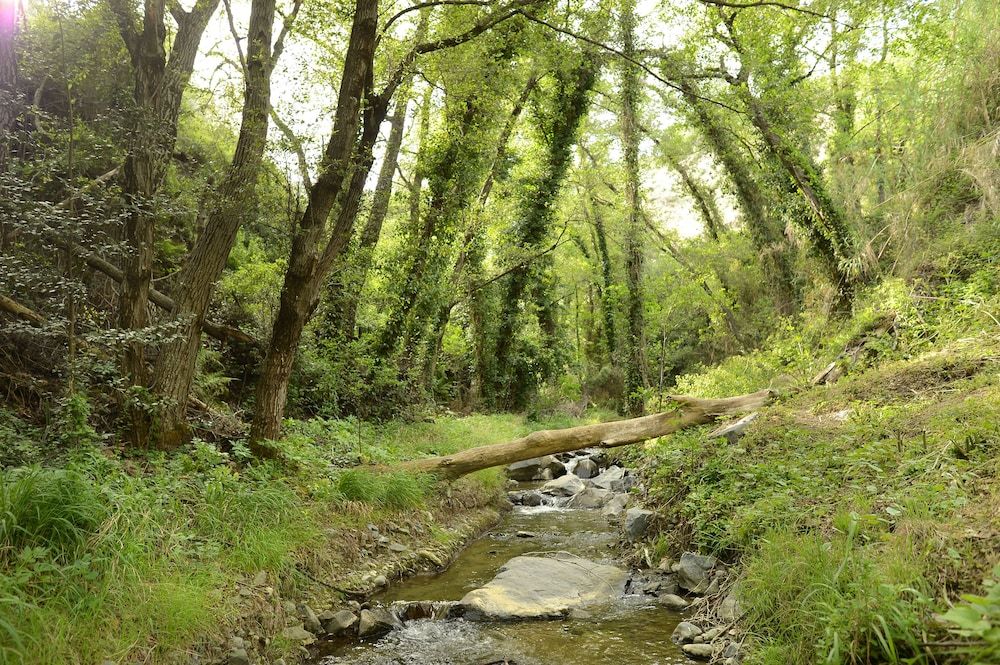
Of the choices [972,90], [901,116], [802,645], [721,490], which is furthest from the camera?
[901,116]

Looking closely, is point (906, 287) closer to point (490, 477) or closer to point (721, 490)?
point (721, 490)

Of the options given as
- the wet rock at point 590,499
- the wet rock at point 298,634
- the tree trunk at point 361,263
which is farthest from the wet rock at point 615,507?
the tree trunk at point 361,263

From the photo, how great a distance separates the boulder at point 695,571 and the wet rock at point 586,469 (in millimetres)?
7426

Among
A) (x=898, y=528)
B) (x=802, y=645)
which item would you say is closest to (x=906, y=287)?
(x=898, y=528)

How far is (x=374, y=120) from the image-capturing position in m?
6.87

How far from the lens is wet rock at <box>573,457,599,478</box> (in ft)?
41.6

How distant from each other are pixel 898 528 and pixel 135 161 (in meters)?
7.12

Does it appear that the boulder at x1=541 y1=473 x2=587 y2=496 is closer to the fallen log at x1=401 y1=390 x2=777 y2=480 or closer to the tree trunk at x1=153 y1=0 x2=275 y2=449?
the fallen log at x1=401 y1=390 x2=777 y2=480

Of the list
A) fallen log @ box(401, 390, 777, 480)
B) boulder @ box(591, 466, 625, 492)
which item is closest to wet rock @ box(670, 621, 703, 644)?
fallen log @ box(401, 390, 777, 480)

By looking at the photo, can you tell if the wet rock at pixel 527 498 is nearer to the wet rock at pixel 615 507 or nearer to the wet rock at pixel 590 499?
the wet rock at pixel 590 499

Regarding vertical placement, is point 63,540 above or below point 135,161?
below

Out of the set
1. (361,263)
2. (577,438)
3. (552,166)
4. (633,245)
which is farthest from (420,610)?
(633,245)

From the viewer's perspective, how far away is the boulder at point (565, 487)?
34.4 ft

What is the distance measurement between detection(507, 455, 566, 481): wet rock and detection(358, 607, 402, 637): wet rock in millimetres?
7477
